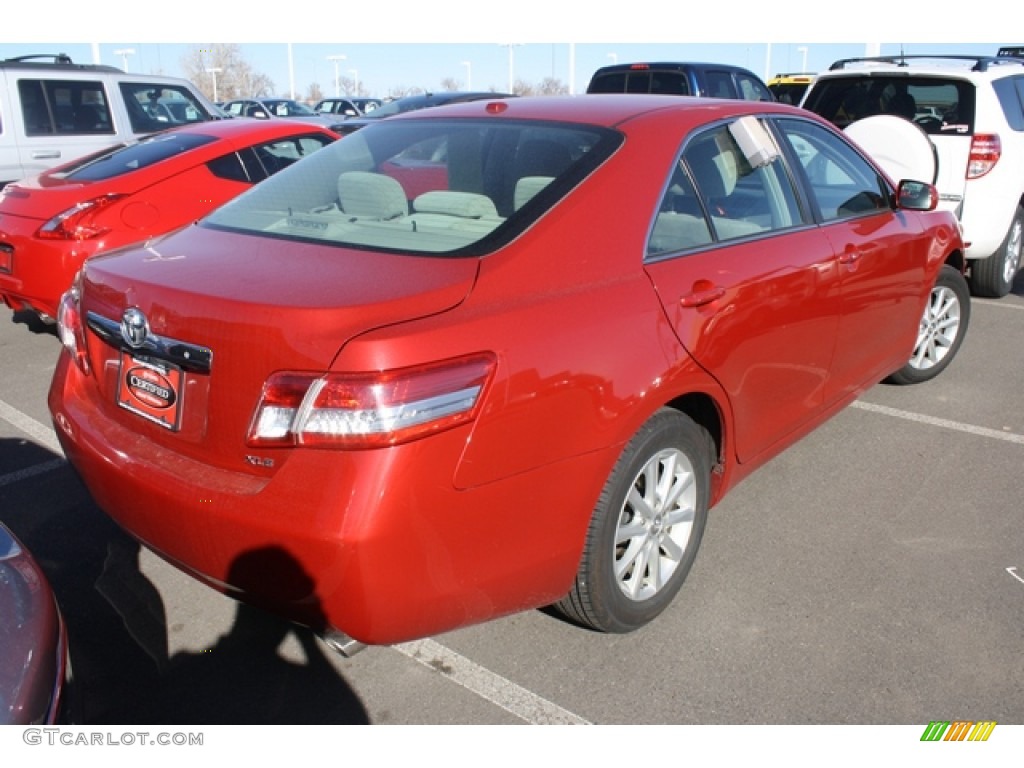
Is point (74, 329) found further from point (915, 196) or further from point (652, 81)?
point (652, 81)

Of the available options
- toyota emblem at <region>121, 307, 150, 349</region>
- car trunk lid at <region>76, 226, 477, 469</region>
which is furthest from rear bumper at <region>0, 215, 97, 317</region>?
toyota emblem at <region>121, 307, 150, 349</region>

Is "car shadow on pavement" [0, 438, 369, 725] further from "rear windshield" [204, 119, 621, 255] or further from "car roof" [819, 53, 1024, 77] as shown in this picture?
"car roof" [819, 53, 1024, 77]

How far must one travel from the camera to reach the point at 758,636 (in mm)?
2994

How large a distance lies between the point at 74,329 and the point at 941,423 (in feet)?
13.6

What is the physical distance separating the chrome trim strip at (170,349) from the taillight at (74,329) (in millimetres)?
261

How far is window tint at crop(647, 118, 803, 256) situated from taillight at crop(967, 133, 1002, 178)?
13.5 ft

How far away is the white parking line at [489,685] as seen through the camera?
2.61 meters

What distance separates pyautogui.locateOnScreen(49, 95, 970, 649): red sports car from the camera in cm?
220

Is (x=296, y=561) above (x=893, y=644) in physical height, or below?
above

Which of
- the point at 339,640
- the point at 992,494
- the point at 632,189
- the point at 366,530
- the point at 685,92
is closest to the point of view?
the point at 366,530

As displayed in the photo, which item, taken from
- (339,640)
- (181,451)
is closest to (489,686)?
(339,640)

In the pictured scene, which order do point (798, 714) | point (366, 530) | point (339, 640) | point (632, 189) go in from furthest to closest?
1. point (632, 189)
2. point (798, 714)
3. point (339, 640)
4. point (366, 530)

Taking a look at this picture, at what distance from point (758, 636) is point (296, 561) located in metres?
1.57

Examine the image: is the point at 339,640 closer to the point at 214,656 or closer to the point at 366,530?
the point at 366,530
